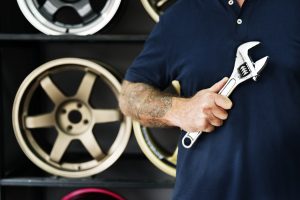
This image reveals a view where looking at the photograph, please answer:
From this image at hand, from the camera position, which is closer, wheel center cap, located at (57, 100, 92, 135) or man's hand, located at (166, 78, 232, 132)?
man's hand, located at (166, 78, 232, 132)

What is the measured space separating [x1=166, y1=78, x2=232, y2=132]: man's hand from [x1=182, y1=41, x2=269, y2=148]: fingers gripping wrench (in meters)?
0.02

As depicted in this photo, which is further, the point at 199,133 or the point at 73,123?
the point at 73,123

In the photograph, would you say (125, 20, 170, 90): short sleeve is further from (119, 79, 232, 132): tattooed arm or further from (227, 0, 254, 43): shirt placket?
(227, 0, 254, 43): shirt placket

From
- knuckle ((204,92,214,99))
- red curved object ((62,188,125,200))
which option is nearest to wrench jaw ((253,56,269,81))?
knuckle ((204,92,214,99))

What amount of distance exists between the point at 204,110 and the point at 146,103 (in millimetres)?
246

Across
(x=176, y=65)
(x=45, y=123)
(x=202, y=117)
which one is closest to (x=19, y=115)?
(x=45, y=123)

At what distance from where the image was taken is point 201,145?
1171 millimetres

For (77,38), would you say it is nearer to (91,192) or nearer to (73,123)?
(73,123)

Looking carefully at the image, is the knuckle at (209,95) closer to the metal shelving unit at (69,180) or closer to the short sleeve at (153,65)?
the short sleeve at (153,65)

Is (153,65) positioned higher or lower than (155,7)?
lower

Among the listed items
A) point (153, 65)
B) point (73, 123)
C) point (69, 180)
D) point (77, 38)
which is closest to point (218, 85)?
point (153, 65)

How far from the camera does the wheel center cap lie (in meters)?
1.85

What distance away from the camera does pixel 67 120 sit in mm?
1870

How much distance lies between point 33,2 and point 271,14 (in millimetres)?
970
